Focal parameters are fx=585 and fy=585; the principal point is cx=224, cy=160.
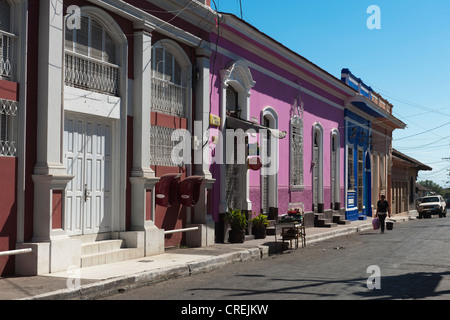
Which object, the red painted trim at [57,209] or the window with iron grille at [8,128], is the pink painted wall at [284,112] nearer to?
the red painted trim at [57,209]

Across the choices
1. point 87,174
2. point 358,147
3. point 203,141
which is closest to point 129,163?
point 87,174

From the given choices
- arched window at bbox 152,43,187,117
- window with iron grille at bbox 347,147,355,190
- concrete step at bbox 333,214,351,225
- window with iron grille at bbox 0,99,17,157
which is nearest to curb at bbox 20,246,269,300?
window with iron grille at bbox 0,99,17,157

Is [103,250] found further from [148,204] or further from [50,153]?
[50,153]

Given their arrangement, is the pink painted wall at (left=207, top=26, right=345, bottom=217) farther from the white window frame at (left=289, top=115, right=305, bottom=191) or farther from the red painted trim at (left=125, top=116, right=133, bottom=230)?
the red painted trim at (left=125, top=116, right=133, bottom=230)

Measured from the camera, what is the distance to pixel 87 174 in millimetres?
10523

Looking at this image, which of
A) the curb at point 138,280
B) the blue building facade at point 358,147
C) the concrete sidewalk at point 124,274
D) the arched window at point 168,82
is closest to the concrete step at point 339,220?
the blue building facade at point 358,147

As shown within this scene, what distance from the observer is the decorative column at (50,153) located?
29.5ft

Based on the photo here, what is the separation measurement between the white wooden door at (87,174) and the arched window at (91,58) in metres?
0.65

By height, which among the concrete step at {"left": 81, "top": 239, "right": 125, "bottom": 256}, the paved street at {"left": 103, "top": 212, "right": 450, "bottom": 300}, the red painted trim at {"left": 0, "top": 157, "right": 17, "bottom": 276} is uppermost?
the red painted trim at {"left": 0, "top": 157, "right": 17, "bottom": 276}

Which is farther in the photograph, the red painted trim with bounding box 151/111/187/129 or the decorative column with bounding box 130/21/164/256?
the red painted trim with bounding box 151/111/187/129

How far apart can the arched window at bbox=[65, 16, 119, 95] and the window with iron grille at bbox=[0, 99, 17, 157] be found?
1.40 m

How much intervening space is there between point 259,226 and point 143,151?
5.38 metres

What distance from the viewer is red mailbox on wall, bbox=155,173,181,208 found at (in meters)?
12.2
